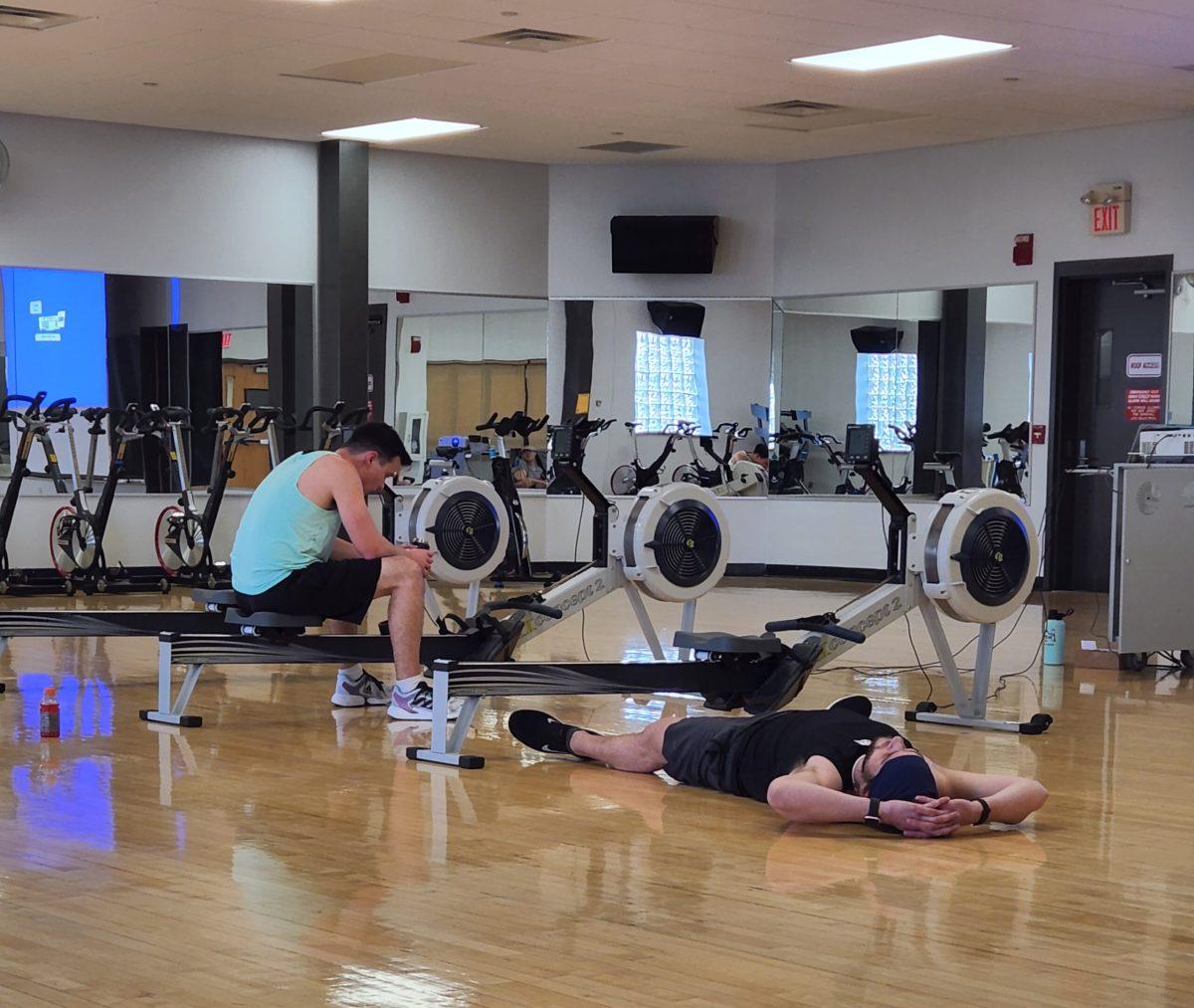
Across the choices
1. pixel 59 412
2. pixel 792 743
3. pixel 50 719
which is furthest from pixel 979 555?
pixel 59 412

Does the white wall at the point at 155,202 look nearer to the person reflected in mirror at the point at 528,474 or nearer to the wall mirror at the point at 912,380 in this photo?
the person reflected in mirror at the point at 528,474

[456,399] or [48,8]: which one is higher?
[48,8]

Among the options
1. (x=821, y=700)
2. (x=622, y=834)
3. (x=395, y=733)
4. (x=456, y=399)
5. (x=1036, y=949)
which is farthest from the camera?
(x=456, y=399)

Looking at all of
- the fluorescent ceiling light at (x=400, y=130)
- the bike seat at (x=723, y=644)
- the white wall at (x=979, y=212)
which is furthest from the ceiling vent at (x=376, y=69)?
the bike seat at (x=723, y=644)

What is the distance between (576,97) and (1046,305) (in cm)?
346

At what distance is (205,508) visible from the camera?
1148 centimetres

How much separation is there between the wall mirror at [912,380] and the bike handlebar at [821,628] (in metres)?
6.14

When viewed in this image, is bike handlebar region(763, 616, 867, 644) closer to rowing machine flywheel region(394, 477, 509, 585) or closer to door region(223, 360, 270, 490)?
rowing machine flywheel region(394, 477, 509, 585)

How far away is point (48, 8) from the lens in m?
8.44

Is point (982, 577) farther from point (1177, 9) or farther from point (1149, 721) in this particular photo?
point (1177, 9)

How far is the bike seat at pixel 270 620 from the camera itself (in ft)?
19.9

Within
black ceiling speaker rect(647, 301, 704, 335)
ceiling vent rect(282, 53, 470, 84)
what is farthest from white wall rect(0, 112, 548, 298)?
ceiling vent rect(282, 53, 470, 84)

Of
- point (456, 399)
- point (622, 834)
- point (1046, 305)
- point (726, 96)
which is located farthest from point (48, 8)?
point (1046, 305)

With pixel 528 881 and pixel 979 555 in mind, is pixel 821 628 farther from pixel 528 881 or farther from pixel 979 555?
pixel 528 881
